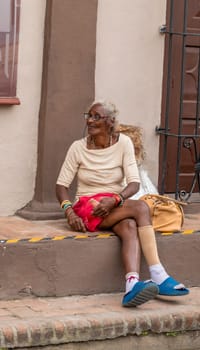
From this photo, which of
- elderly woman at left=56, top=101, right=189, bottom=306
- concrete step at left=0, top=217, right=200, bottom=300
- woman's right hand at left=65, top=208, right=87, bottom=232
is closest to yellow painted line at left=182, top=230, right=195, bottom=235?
concrete step at left=0, top=217, right=200, bottom=300

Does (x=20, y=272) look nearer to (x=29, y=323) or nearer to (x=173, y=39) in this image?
(x=29, y=323)

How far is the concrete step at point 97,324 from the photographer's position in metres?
5.82

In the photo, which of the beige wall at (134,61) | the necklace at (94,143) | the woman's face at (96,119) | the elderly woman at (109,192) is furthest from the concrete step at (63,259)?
the beige wall at (134,61)

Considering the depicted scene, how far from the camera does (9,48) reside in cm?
714

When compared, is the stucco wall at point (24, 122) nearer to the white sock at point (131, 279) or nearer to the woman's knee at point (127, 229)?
the woman's knee at point (127, 229)

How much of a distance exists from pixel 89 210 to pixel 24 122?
0.94m

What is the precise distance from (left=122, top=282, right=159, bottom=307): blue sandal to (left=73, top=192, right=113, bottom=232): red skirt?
69cm

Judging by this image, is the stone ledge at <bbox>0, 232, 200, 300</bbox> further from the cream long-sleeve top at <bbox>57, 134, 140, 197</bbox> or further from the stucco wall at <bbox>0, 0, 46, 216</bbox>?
the stucco wall at <bbox>0, 0, 46, 216</bbox>

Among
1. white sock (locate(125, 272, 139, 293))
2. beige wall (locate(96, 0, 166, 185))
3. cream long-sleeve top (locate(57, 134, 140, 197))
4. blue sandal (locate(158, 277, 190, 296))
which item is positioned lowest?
blue sandal (locate(158, 277, 190, 296))

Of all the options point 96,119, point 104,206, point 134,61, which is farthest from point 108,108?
point 134,61

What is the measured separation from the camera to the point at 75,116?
7328 millimetres

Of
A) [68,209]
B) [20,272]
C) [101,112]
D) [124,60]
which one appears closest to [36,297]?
[20,272]

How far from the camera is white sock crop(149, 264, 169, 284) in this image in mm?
6543

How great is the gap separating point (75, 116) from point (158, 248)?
1176 mm
